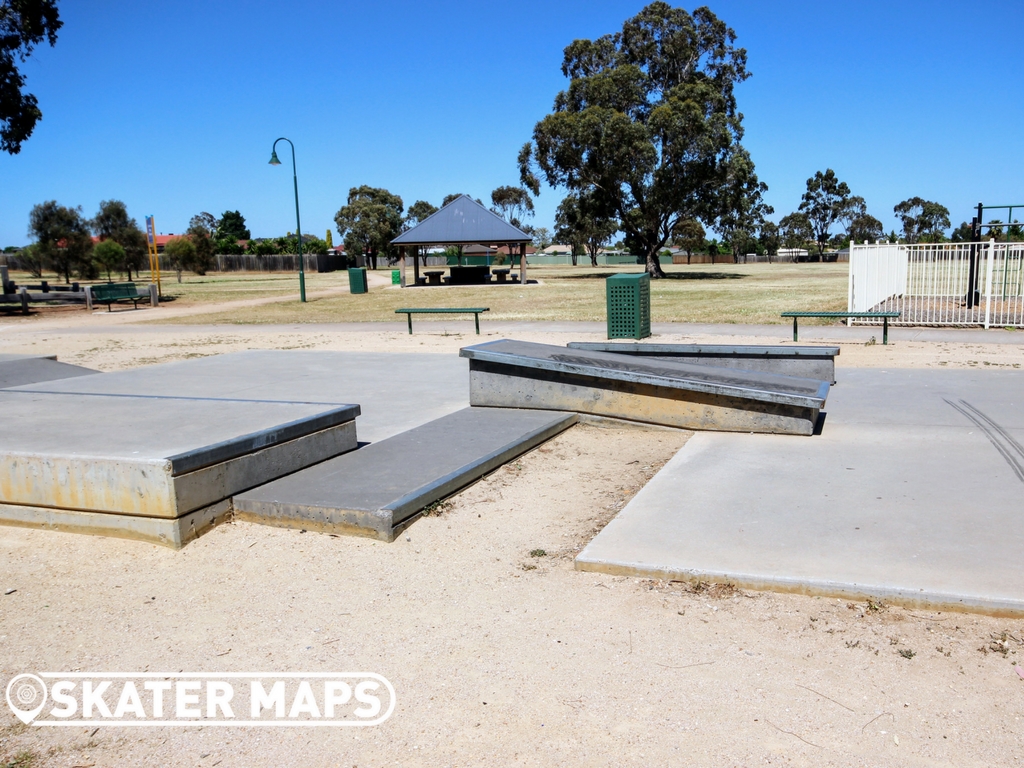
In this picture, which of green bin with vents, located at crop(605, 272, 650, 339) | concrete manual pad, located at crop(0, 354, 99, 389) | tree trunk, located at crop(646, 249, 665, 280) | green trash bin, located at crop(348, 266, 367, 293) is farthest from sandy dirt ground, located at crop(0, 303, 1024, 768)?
tree trunk, located at crop(646, 249, 665, 280)

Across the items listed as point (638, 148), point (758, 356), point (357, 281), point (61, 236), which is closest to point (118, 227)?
point (61, 236)

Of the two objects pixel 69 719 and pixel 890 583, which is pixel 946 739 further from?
pixel 69 719

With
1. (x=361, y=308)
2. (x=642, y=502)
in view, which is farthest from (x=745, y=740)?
(x=361, y=308)

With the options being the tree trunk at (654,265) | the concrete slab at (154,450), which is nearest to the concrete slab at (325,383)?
the concrete slab at (154,450)

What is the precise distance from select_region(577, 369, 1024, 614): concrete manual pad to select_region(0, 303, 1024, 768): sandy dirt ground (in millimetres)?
139

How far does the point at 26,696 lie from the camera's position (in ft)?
10.6

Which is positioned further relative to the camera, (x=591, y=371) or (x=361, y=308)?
(x=361, y=308)

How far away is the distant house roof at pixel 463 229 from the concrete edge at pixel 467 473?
1338 inches

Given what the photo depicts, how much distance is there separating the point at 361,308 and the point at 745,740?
25.2 meters

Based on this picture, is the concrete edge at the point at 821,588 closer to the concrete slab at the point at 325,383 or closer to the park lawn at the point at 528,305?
the concrete slab at the point at 325,383

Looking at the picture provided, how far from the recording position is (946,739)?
2.79 m

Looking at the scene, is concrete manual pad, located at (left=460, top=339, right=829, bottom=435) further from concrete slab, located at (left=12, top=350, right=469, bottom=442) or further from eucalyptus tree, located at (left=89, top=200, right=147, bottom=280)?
eucalyptus tree, located at (left=89, top=200, right=147, bottom=280)

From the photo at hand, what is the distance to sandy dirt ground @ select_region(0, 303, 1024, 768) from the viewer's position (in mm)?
2834

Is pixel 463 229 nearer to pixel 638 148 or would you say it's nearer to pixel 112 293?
pixel 638 148
